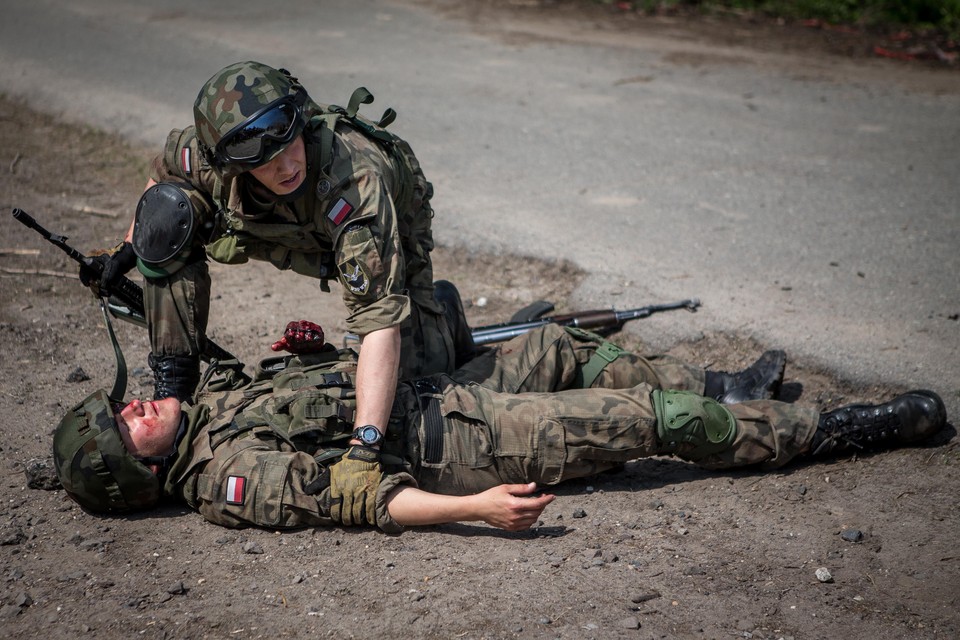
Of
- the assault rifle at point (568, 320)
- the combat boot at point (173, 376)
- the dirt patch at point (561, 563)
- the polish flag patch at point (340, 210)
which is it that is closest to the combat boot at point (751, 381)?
the dirt patch at point (561, 563)

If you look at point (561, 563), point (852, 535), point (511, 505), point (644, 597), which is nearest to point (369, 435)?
point (511, 505)

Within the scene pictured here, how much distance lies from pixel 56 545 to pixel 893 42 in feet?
30.3

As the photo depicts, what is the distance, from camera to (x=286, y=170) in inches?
137

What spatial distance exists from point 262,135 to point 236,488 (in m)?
1.23

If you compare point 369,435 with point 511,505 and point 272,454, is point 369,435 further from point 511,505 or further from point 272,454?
point 511,505

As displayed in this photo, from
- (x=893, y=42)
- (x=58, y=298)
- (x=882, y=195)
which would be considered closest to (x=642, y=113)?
(x=882, y=195)

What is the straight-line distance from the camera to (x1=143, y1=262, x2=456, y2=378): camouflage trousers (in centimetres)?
399

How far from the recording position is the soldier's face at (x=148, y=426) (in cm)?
344

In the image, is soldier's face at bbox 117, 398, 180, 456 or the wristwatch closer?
the wristwatch

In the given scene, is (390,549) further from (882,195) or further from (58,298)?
(882,195)

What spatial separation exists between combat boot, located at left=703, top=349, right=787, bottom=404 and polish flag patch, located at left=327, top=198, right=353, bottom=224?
184 centimetres

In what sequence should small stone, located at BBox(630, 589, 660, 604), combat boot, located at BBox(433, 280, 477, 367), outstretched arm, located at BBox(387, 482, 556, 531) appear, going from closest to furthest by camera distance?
small stone, located at BBox(630, 589, 660, 604)
outstretched arm, located at BBox(387, 482, 556, 531)
combat boot, located at BBox(433, 280, 477, 367)

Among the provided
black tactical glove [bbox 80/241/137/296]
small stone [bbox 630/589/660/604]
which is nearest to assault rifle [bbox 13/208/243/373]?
black tactical glove [bbox 80/241/137/296]

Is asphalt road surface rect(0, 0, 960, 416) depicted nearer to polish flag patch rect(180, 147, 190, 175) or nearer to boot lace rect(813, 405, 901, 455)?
boot lace rect(813, 405, 901, 455)
